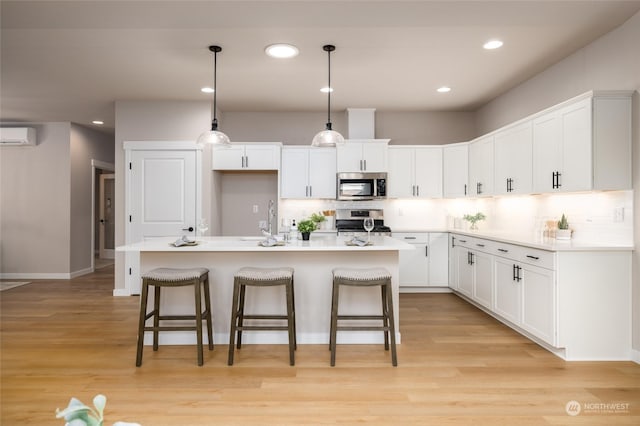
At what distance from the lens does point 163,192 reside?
521cm

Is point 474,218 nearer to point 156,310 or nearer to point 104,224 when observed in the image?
point 156,310

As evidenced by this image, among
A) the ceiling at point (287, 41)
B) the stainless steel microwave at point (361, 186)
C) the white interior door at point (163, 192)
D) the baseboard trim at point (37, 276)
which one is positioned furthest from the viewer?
the baseboard trim at point (37, 276)

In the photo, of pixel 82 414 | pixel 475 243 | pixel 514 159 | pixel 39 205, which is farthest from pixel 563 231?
pixel 39 205

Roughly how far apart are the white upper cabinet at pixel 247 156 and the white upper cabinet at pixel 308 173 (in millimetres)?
174

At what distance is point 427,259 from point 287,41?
3.55 meters

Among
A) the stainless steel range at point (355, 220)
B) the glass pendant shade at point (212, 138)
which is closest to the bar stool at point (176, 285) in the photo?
the glass pendant shade at point (212, 138)

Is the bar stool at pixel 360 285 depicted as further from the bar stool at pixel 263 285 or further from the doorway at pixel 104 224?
the doorway at pixel 104 224

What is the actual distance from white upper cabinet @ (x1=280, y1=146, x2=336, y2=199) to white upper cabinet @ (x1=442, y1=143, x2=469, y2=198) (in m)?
1.67

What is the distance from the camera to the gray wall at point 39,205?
646 cm

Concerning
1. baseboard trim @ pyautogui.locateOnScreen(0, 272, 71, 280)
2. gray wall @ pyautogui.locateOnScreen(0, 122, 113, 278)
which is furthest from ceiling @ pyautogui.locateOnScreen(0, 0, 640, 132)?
baseboard trim @ pyautogui.locateOnScreen(0, 272, 71, 280)

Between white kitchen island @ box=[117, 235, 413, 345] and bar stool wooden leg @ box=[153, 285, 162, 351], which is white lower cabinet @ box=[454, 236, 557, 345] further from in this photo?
bar stool wooden leg @ box=[153, 285, 162, 351]

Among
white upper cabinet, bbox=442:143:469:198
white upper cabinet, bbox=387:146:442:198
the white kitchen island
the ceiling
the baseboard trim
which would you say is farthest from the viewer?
the baseboard trim

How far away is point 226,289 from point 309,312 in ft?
2.57

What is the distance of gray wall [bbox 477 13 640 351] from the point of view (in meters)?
2.89
